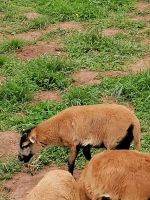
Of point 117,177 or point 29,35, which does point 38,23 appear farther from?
point 117,177

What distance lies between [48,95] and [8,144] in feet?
5.99

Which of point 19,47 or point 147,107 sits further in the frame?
point 19,47

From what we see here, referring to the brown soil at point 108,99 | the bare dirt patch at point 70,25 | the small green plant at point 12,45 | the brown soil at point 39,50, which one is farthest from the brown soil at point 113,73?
the bare dirt patch at point 70,25

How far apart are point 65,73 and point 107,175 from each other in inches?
208

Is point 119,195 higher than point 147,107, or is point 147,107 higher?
point 119,195

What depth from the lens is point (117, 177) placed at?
6605 mm

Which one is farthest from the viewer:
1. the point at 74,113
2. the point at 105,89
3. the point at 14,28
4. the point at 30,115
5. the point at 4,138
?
the point at 14,28

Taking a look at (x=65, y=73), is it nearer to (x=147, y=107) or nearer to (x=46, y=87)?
(x=46, y=87)

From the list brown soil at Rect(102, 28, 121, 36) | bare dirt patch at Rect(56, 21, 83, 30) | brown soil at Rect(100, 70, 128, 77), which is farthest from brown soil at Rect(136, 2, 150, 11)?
brown soil at Rect(100, 70, 128, 77)

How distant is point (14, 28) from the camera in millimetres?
14062

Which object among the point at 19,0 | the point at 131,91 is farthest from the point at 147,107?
the point at 19,0

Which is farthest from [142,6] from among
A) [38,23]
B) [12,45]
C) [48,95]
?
[48,95]

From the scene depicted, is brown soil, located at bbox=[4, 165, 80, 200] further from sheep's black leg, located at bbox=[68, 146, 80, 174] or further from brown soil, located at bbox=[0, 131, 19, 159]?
brown soil, located at bbox=[0, 131, 19, 159]

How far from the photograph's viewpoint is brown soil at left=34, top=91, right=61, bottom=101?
10875mm
